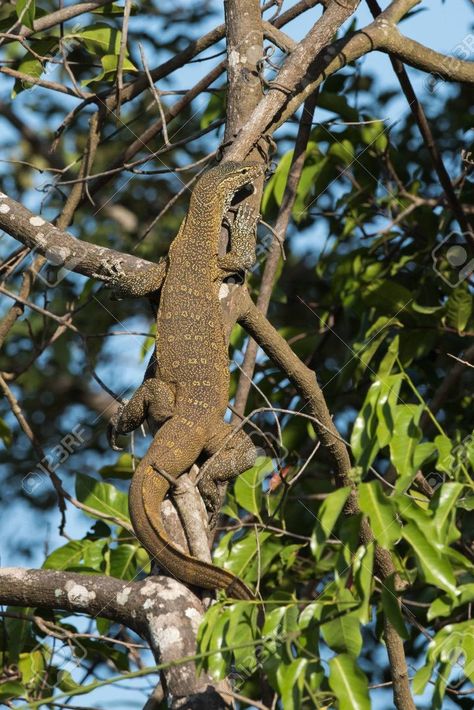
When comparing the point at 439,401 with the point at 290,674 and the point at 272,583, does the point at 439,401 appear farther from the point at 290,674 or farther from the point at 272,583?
the point at 290,674

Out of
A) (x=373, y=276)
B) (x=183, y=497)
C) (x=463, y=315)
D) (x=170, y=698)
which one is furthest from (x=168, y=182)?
(x=170, y=698)

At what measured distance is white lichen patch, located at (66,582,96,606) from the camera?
10.2 ft

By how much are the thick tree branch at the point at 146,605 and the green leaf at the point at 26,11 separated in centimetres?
226

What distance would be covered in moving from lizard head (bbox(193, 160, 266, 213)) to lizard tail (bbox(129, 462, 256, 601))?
1.07 metres

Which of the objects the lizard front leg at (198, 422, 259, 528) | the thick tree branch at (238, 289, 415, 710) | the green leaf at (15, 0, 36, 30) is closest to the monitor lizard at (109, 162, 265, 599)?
the lizard front leg at (198, 422, 259, 528)

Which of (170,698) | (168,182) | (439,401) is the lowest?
(170,698)

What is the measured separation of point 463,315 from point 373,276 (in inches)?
23.5

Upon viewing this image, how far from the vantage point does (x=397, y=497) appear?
2232 mm

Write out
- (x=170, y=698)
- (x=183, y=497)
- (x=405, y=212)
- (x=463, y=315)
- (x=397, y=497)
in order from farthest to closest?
1. (x=405, y=212)
2. (x=463, y=315)
3. (x=183, y=497)
4. (x=170, y=698)
5. (x=397, y=497)

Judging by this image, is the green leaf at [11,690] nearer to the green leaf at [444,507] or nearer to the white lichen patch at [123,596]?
the white lichen patch at [123,596]

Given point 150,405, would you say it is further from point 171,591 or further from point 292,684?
point 292,684

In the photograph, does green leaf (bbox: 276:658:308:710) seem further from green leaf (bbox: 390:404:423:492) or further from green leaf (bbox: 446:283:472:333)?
green leaf (bbox: 446:283:472:333)

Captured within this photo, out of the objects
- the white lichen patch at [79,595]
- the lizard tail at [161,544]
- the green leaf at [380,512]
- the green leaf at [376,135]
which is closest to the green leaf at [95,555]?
the lizard tail at [161,544]

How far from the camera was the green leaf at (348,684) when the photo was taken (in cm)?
221
